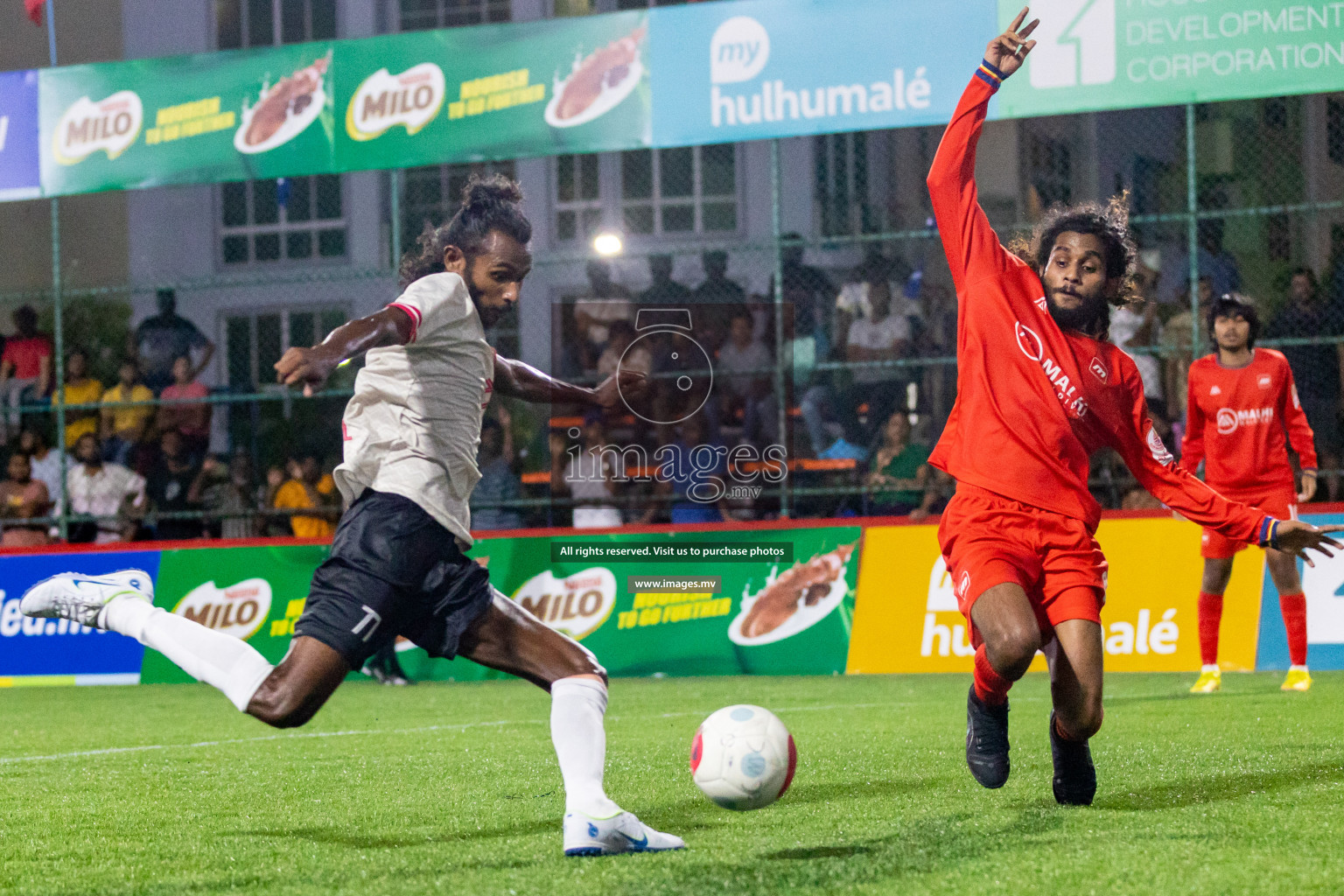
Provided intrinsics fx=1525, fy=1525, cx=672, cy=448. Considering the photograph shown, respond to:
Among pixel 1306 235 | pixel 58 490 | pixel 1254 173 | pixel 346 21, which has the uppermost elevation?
pixel 346 21

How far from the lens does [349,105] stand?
42.6 feet

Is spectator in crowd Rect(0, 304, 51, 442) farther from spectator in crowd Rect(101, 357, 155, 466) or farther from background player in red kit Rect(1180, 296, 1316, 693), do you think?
background player in red kit Rect(1180, 296, 1316, 693)

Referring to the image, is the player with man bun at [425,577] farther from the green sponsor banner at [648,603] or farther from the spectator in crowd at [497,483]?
the spectator in crowd at [497,483]

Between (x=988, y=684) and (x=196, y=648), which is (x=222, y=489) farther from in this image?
(x=988, y=684)

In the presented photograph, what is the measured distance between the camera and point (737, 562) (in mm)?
11625

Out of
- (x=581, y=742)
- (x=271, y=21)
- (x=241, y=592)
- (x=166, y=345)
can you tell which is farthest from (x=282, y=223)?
(x=581, y=742)

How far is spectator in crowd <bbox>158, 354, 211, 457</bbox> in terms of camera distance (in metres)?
14.4

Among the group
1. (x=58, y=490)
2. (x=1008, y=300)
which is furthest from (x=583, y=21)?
(x=1008, y=300)

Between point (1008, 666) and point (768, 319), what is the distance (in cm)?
868

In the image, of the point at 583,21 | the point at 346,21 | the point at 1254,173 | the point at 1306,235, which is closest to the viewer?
the point at 583,21

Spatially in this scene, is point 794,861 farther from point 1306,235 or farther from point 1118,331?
point 1306,235

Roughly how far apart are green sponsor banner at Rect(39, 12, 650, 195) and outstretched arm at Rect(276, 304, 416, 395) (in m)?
8.38

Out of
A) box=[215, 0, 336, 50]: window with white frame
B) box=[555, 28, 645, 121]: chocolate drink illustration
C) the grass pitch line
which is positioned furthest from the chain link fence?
box=[215, 0, 336, 50]: window with white frame

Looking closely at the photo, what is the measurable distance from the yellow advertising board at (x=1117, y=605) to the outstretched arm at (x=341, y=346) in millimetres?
7379
